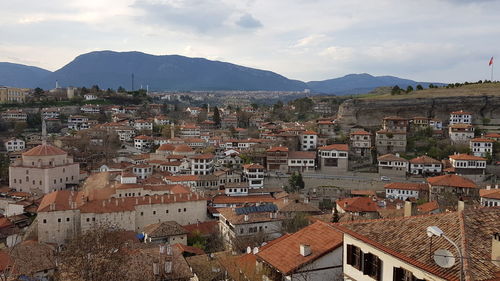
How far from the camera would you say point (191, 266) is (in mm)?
15750

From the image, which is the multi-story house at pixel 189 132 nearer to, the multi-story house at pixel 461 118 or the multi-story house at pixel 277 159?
the multi-story house at pixel 277 159

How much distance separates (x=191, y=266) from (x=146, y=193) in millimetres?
15557

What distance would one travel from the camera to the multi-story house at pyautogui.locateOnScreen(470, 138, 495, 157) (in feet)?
137

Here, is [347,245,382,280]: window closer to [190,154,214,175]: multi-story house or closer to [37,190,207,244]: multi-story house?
[37,190,207,244]: multi-story house

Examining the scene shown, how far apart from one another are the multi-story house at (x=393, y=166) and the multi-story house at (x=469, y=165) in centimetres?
416

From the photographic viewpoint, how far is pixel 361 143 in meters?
46.5

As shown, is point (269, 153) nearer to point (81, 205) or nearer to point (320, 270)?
point (81, 205)

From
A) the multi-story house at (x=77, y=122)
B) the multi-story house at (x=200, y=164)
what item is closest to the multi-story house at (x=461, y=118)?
the multi-story house at (x=200, y=164)

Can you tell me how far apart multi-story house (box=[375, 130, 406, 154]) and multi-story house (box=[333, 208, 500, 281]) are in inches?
1563

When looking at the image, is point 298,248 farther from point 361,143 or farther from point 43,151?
point 361,143

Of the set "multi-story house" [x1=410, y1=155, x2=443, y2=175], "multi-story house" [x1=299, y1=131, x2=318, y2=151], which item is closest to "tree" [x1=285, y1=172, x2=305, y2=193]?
"multi-story house" [x1=299, y1=131, x2=318, y2=151]

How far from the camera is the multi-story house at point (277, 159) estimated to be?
1614 inches

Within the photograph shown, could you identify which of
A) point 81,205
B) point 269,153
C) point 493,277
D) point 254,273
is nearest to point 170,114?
point 269,153

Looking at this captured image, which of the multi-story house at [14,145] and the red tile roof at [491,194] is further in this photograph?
the multi-story house at [14,145]
